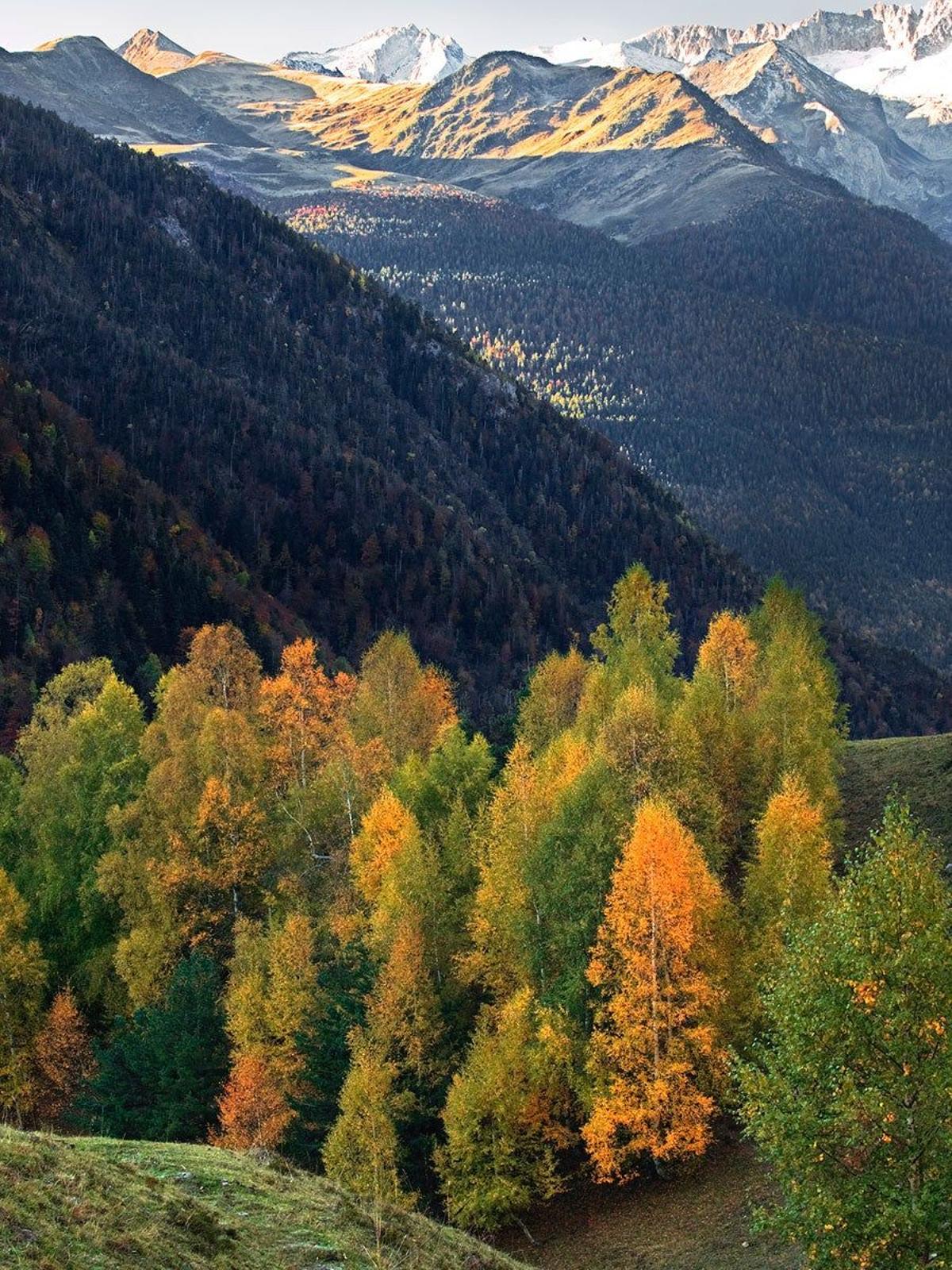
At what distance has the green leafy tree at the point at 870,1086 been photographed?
3397 centimetres

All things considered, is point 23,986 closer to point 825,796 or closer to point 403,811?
point 403,811

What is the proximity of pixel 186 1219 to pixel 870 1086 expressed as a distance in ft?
58.0

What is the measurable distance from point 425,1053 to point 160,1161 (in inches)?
1136

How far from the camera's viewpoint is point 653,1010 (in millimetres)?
56844

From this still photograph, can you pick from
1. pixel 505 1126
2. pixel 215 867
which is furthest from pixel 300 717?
pixel 505 1126

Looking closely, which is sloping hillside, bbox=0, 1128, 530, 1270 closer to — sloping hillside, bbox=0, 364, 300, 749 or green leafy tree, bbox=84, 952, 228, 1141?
green leafy tree, bbox=84, 952, 228, 1141

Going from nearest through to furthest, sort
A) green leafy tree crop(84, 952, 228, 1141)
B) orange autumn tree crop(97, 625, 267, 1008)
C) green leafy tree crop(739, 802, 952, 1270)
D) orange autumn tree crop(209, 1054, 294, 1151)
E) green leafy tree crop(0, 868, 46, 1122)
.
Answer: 1. green leafy tree crop(739, 802, 952, 1270)
2. orange autumn tree crop(209, 1054, 294, 1151)
3. green leafy tree crop(84, 952, 228, 1141)
4. green leafy tree crop(0, 868, 46, 1122)
5. orange autumn tree crop(97, 625, 267, 1008)

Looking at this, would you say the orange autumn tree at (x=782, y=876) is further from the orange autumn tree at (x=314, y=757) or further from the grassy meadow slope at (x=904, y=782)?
the orange autumn tree at (x=314, y=757)

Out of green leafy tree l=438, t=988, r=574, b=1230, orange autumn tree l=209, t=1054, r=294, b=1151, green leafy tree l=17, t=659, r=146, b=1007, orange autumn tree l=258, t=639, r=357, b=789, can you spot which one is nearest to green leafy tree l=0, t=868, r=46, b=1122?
green leafy tree l=17, t=659, r=146, b=1007

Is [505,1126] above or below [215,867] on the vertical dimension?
below

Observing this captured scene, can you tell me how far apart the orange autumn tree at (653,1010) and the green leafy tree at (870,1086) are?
19.0m

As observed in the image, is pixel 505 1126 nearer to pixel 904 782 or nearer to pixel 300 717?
pixel 300 717

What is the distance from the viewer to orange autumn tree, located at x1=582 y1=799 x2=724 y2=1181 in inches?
2185

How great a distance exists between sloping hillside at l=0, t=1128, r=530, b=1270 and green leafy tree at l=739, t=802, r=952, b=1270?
8253mm
